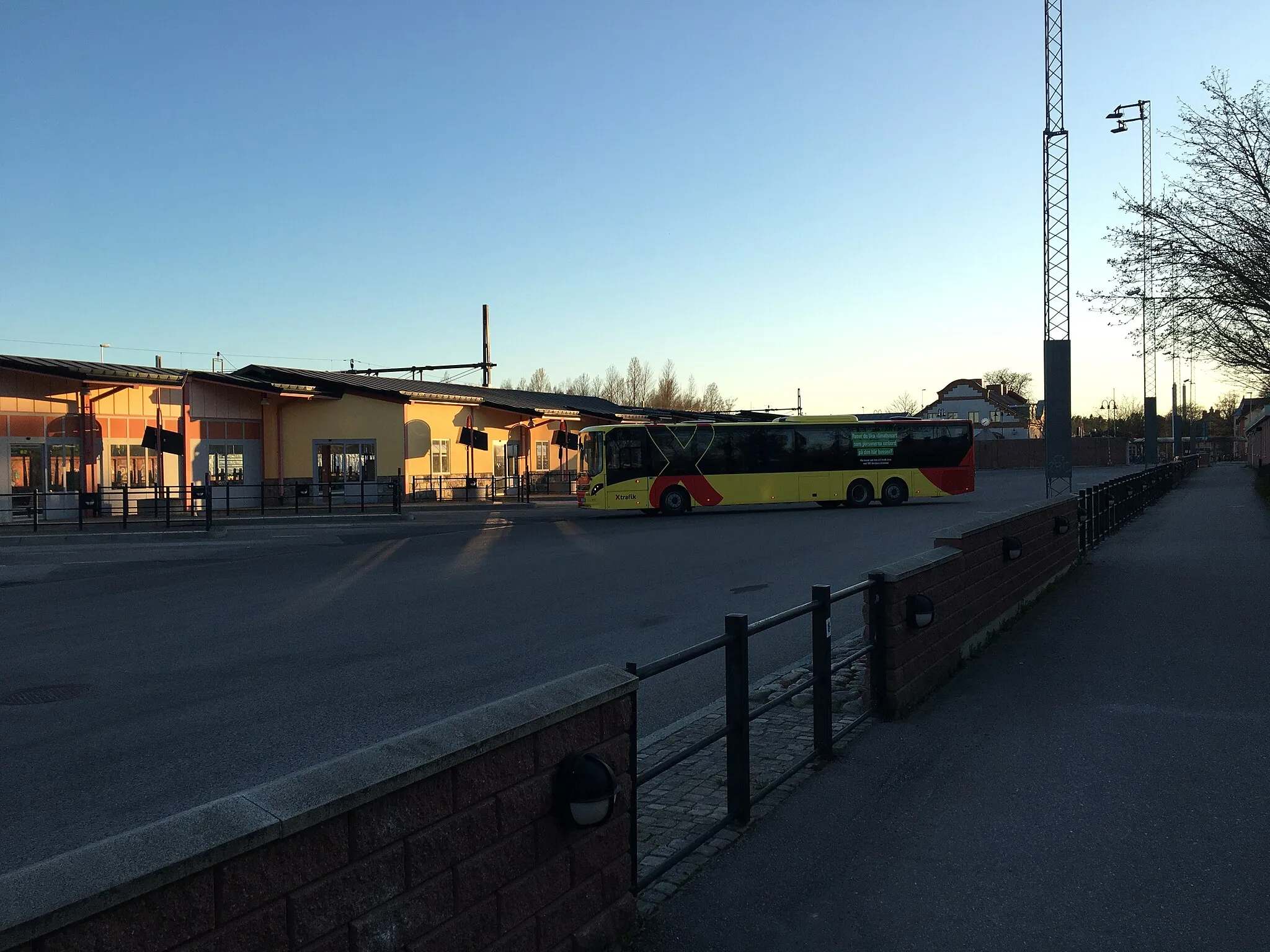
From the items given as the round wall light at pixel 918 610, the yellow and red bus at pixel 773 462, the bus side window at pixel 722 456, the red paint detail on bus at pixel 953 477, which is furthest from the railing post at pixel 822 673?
the red paint detail on bus at pixel 953 477

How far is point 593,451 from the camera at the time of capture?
3434 cm

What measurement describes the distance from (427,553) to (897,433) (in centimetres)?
2172

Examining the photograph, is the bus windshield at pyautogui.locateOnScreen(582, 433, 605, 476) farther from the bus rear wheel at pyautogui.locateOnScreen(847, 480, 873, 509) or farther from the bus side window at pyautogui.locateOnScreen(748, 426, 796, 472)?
the bus rear wheel at pyautogui.locateOnScreen(847, 480, 873, 509)

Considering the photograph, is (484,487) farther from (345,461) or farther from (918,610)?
(918,610)

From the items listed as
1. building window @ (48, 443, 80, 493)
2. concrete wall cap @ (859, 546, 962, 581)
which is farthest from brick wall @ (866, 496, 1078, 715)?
building window @ (48, 443, 80, 493)

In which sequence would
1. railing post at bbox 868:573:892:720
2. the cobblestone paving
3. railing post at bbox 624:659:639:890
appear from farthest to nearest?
railing post at bbox 868:573:892:720
the cobblestone paving
railing post at bbox 624:659:639:890

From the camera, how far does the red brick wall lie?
7.75 feet

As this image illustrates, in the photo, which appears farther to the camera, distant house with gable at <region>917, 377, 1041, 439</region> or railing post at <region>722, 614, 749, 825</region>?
distant house with gable at <region>917, 377, 1041, 439</region>

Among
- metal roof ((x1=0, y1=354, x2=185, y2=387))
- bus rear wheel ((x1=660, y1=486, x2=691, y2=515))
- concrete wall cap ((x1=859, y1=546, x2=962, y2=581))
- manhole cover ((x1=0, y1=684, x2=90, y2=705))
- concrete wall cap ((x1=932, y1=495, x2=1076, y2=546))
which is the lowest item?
manhole cover ((x1=0, y1=684, x2=90, y2=705))

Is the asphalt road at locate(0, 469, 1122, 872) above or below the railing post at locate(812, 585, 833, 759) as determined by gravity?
below

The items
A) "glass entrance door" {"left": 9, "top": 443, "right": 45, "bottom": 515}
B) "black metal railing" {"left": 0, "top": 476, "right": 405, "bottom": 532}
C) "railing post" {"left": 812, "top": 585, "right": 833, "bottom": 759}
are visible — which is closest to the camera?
"railing post" {"left": 812, "top": 585, "right": 833, "bottom": 759}

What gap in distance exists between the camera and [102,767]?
6.36 metres

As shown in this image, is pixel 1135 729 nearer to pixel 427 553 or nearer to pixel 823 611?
pixel 823 611

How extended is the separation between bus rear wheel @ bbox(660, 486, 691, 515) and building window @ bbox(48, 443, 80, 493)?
1786cm
